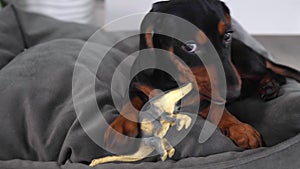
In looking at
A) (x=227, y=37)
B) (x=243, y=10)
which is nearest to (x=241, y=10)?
(x=243, y=10)

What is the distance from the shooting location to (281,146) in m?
1.00

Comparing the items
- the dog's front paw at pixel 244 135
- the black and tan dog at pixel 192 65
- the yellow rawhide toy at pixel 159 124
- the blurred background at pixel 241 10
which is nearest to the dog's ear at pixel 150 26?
the black and tan dog at pixel 192 65

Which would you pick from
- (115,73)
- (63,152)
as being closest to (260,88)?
(115,73)

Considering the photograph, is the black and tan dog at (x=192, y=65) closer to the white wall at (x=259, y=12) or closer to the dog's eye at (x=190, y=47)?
the dog's eye at (x=190, y=47)

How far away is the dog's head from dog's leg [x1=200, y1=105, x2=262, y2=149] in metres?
0.06

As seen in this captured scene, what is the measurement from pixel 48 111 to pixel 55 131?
91 mm

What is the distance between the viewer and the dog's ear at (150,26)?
3.38 ft

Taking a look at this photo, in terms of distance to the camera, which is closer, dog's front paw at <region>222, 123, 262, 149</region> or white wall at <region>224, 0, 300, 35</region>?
dog's front paw at <region>222, 123, 262, 149</region>

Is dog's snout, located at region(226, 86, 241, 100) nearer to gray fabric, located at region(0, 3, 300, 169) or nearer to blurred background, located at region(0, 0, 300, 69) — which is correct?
gray fabric, located at region(0, 3, 300, 169)

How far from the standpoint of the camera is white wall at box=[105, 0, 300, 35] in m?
2.10

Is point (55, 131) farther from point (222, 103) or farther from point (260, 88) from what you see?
point (260, 88)

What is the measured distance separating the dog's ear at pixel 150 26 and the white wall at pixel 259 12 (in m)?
1.07

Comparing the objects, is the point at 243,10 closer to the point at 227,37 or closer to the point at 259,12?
the point at 259,12

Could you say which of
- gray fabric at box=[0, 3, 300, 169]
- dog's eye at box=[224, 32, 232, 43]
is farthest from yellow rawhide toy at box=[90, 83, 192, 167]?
dog's eye at box=[224, 32, 232, 43]
